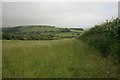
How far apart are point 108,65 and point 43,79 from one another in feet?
9.29

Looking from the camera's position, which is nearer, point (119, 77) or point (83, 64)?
point (119, 77)

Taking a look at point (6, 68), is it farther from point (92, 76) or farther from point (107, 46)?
point (107, 46)

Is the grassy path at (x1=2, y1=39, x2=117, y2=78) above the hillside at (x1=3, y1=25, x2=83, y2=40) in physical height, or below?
below

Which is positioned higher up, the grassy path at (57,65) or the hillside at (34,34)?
the hillside at (34,34)

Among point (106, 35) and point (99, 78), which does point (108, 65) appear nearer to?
point (99, 78)

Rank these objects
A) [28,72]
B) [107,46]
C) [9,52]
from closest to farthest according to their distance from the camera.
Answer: [28,72] < [107,46] < [9,52]

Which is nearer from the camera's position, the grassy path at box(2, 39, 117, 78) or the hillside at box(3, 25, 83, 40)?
the grassy path at box(2, 39, 117, 78)

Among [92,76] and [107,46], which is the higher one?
[107,46]

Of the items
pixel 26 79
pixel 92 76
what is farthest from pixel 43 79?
pixel 92 76

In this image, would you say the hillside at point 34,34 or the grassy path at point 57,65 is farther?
the hillside at point 34,34

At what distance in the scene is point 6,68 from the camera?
7906mm

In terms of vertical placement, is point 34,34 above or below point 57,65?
above

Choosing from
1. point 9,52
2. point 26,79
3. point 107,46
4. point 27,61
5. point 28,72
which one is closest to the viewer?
point 26,79

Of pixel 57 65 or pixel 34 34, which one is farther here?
pixel 34 34
